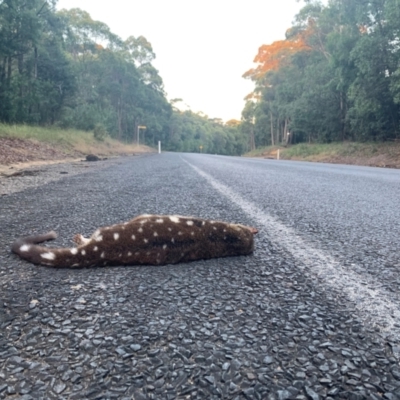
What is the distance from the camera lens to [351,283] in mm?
1653

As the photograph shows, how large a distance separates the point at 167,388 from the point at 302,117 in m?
39.0

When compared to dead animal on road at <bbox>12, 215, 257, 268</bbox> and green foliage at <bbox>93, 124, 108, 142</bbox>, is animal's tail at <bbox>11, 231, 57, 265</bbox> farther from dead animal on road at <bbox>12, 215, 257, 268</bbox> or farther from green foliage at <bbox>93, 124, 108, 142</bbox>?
green foliage at <bbox>93, 124, 108, 142</bbox>

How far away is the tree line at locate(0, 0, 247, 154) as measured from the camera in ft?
67.4

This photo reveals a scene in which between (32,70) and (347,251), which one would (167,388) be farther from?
(32,70)

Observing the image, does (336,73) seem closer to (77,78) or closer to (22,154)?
(77,78)

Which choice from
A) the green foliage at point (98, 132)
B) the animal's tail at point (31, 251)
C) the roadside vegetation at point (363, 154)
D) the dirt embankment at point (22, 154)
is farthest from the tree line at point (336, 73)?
the animal's tail at point (31, 251)

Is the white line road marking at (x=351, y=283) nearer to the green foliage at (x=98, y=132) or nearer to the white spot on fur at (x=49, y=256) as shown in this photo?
the white spot on fur at (x=49, y=256)

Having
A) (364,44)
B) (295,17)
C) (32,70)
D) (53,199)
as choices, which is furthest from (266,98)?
(53,199)

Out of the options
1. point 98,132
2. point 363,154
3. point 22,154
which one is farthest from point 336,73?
point 22,154

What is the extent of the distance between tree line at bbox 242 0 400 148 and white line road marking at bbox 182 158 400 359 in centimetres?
2147

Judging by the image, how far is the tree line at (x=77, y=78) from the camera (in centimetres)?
2055

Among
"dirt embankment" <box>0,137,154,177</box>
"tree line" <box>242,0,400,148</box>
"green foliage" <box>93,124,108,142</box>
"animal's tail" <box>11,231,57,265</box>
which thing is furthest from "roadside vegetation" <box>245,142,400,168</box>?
"animal's tail" <box>11,231,57,265</box>

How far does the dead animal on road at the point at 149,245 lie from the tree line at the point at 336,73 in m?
21.9

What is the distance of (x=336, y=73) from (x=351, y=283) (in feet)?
101
